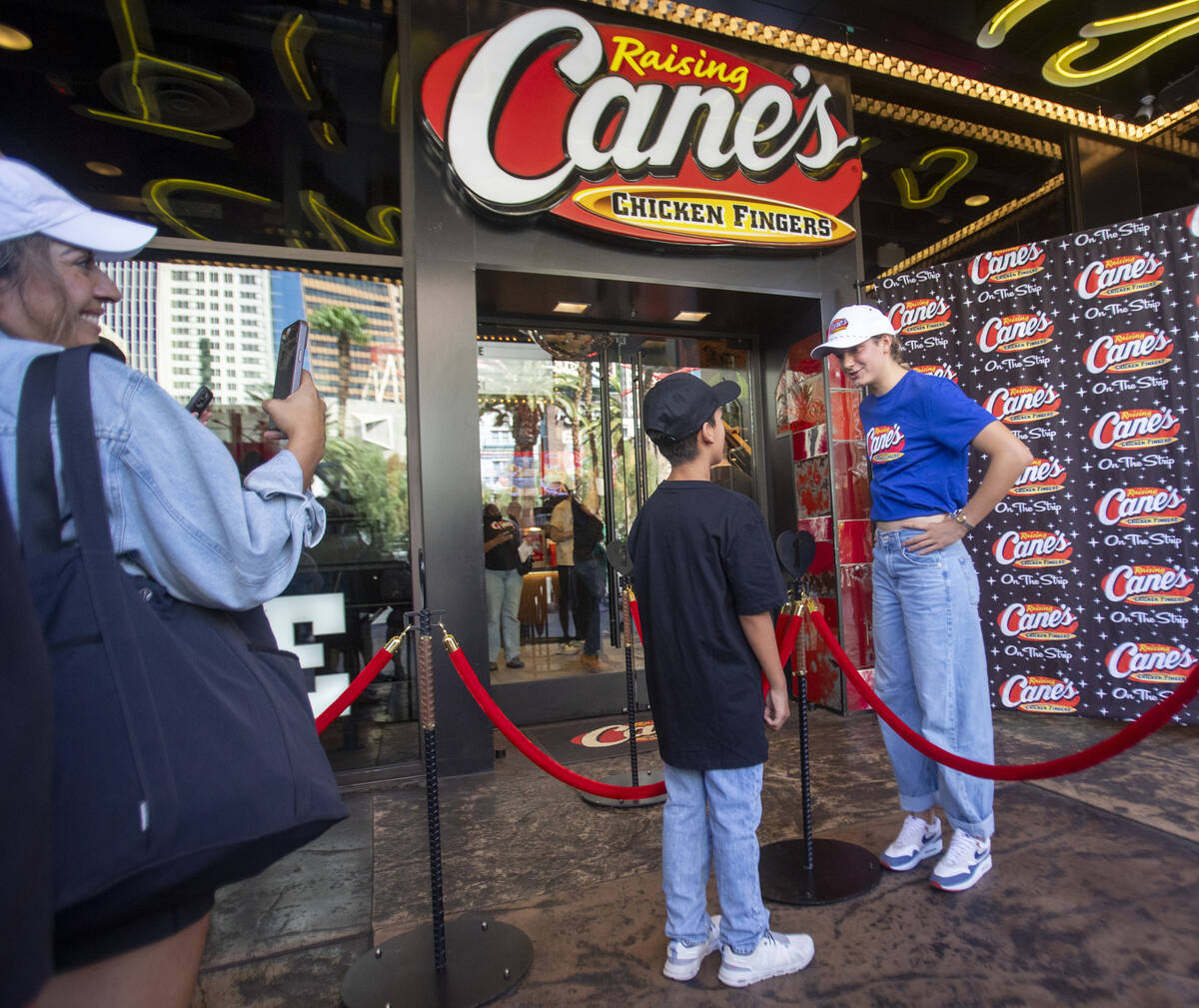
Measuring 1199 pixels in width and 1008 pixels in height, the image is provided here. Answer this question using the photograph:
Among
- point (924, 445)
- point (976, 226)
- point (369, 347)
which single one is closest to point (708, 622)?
point (924, 445)

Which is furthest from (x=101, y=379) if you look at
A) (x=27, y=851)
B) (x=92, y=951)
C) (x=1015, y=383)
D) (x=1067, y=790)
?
(x=1015, y=383)

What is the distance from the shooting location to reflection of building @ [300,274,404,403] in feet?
14.5

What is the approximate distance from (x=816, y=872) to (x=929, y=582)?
1.19 m

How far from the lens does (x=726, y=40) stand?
5.03 meters

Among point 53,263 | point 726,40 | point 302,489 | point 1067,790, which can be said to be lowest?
point 1067,790

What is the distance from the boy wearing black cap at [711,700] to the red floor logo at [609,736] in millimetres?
2313

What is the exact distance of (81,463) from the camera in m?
0.92

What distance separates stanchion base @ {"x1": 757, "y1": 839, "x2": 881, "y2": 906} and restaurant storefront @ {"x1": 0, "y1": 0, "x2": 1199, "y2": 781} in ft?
6.20

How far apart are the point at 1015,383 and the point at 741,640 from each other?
12.1 ft

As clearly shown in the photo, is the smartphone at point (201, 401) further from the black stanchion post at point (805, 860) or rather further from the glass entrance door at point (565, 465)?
the glass entrance door at point (565, 465)

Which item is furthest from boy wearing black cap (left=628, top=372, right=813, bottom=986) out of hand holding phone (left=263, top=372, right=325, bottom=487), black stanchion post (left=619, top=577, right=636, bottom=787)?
black stanchion post (left=619, top=577, right=636, bottom=787)

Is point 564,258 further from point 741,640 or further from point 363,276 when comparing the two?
point 741,640

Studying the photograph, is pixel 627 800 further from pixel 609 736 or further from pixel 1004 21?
pixel 1004 21

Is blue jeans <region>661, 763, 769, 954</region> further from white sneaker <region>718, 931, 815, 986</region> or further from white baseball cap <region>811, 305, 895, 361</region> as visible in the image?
white baseball cap <region>811, 305, 895, 361</region>
